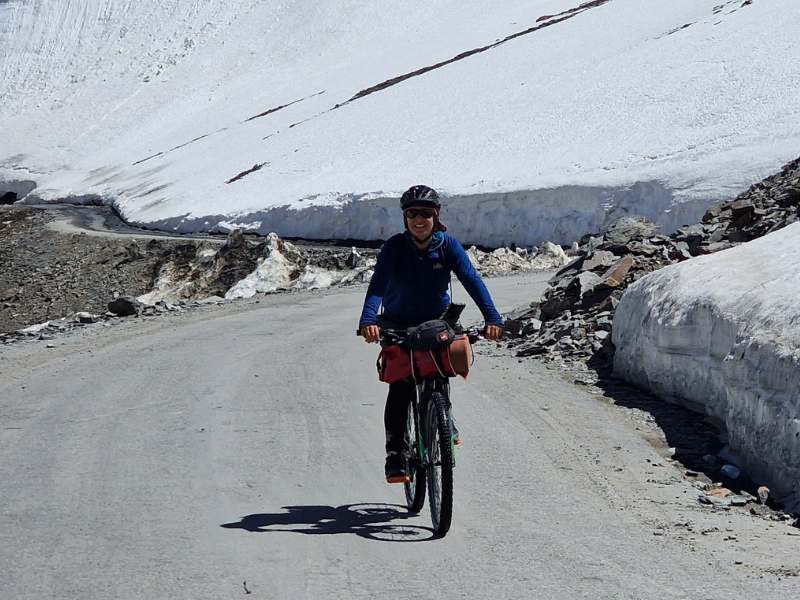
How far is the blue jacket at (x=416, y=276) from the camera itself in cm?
618

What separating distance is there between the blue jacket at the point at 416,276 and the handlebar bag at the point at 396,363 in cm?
20

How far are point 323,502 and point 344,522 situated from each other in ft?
1.58

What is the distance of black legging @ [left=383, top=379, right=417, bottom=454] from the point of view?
6.28 m

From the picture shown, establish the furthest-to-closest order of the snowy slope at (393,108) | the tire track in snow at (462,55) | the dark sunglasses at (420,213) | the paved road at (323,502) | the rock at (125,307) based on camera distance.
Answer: the tire track in snow at (462,55) < the snowy slope at (393,108) < the rock at (125,307) < the dark sunglasses at (420,213) < the paved road at (323,502)

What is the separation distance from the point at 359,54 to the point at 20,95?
95.8ft

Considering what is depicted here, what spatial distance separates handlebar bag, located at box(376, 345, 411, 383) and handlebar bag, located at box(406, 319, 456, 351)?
135 millimetres

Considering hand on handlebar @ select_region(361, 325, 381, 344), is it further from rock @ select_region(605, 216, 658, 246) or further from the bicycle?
rock @ select_region(605, 216, 658, 246)

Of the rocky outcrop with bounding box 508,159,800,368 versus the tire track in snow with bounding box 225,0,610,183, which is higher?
the tire track in snow with bounding box 225,0,610,183

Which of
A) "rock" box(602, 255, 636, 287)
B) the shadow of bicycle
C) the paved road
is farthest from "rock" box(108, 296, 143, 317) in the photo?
the shadow of bicycle

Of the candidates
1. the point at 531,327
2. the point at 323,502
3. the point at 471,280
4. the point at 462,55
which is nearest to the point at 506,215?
the point at 531,327

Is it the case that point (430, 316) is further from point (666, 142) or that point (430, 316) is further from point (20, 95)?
point (20, 95)

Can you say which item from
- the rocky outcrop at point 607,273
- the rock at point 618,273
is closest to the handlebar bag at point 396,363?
the rocky outcrop at point 607,273

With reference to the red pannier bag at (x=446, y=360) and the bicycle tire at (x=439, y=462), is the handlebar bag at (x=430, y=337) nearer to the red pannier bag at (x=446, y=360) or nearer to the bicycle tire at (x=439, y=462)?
the red pannier bag at (x=446, y=360)

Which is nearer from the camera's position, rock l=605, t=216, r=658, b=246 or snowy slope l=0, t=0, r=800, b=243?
rock l=605, t=216, r=658, b=246
